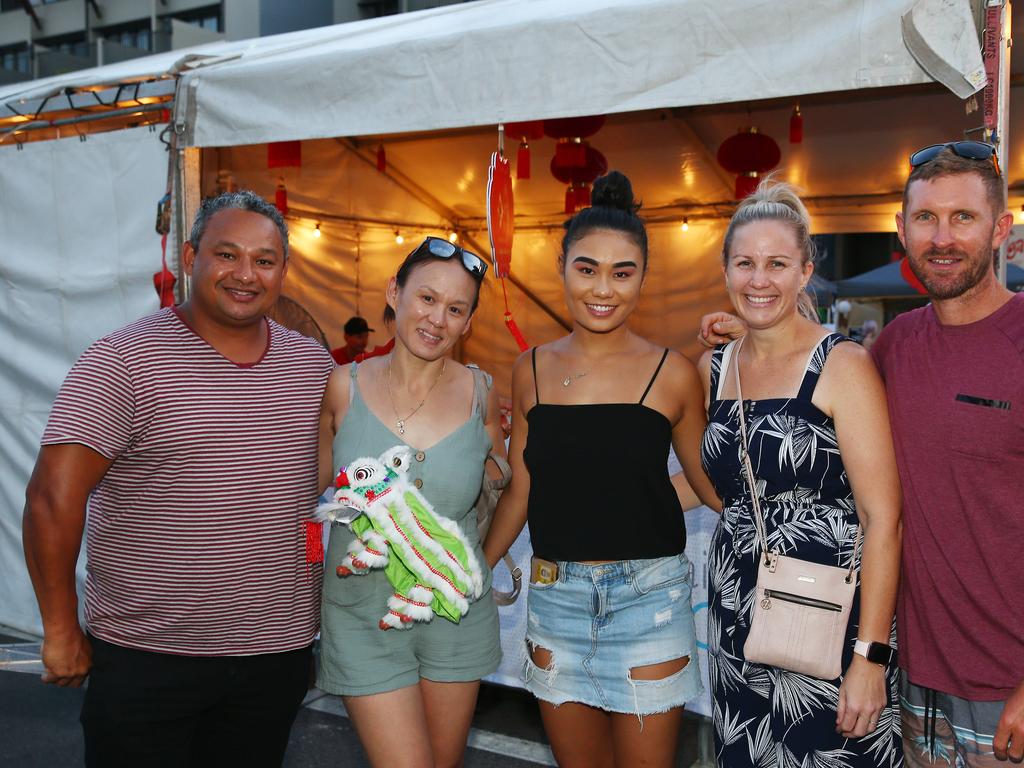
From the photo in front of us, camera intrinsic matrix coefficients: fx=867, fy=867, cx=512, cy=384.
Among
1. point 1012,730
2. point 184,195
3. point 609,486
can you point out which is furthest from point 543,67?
point 1012,730

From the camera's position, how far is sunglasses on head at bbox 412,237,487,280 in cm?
241

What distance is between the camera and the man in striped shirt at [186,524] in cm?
205

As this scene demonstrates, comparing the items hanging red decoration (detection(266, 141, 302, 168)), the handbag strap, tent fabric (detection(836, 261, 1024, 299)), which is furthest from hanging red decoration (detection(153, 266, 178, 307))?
tent fabric (detection(836, 261, 1024, 299))

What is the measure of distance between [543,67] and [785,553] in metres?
2.14

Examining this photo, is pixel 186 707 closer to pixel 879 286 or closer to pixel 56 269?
pixel 56 269

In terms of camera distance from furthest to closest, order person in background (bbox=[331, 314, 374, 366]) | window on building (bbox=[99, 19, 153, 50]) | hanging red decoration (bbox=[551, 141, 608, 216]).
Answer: window on building (bbox=[99, 19, 153, 50])
person in background (bbox=[331, 314, 374, 366])
hanging red decoration (bbox=[551, 141, 608, 216])

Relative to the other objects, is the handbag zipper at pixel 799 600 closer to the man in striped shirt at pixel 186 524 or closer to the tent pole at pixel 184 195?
the man in striped shirt at pixel 186 524

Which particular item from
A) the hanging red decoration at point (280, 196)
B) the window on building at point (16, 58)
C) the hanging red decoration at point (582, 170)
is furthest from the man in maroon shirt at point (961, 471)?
the window on building at point (16, 58)

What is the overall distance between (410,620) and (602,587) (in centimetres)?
51

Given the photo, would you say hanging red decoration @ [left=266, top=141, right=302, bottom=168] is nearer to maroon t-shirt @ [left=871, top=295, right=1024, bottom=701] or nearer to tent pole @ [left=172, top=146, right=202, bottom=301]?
tent pole @ [left=172, top=146, right=202, bottom=301]

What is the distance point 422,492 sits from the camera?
230 centimetres

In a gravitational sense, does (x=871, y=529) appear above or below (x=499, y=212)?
below

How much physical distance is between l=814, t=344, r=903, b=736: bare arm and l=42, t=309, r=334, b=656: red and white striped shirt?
1381mm

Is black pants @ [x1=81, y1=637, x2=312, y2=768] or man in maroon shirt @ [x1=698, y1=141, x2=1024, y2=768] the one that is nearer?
man in maroon shirt @ [x1=698, y1=141, x2=1024, y2=768]
